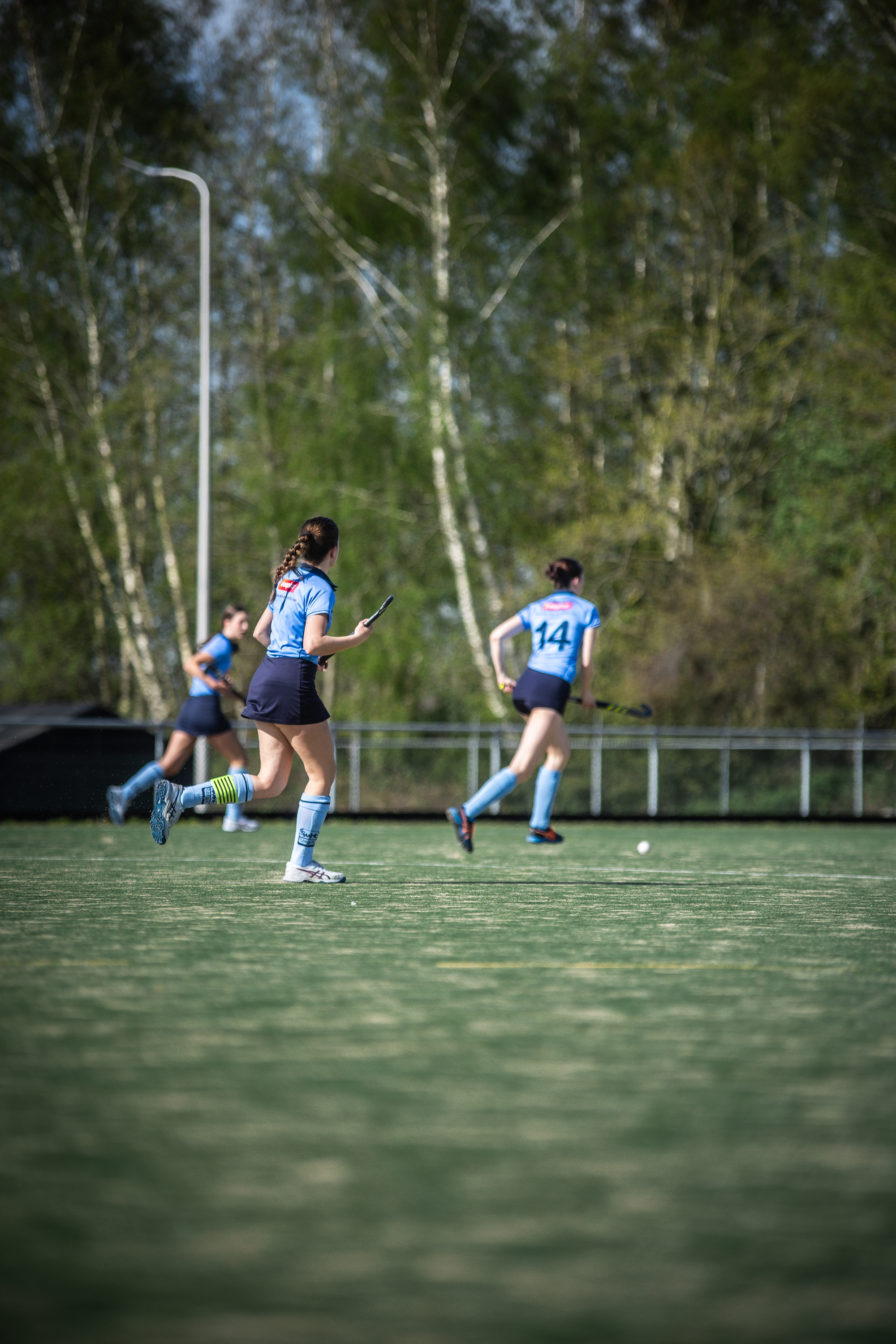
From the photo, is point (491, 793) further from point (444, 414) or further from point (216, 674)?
point (444, 414)

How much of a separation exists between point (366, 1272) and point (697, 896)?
6.13 meters

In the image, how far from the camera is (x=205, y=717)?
1277cm

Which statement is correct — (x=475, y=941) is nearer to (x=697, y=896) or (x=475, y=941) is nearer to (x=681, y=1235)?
(x=697, y=896)

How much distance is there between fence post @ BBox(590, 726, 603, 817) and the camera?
18.9m

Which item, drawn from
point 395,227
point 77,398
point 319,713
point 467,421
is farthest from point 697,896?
point 77,398

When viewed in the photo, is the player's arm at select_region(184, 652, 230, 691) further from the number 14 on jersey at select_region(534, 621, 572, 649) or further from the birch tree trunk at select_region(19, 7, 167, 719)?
the birch tree trunk at select_region(19, 7, 167, 719)

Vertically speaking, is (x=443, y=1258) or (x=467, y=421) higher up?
(x=467, y=421)

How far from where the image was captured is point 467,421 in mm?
25328

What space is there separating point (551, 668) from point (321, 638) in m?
3.39

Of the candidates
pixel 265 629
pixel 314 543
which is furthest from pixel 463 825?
pixel 314 543

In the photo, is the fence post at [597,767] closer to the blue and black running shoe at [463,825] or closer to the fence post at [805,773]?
the fence post at [805,773]

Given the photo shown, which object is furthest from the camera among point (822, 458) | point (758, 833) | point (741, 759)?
point (822, 458)

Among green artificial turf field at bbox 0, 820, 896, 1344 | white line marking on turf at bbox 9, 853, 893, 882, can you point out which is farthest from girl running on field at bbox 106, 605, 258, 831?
green artificial turf field at bbox 0, 820, 896, 1344

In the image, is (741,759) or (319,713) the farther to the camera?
(741,759)
